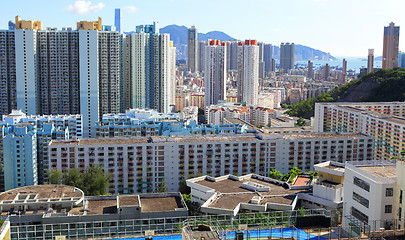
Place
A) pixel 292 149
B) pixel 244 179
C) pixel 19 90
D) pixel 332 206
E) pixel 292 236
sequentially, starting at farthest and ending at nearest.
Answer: pixel 19 90, pixel 292 149, pixel 244 179, pixel 332 206, pixel 292 236

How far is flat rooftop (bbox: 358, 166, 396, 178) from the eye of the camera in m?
7.18

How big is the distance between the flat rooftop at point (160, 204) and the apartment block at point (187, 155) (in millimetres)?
4864

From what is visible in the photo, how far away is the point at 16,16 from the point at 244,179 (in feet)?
53.6

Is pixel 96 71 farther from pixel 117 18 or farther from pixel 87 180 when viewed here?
pixel 117 18

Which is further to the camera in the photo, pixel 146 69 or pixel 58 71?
pixel 146 69

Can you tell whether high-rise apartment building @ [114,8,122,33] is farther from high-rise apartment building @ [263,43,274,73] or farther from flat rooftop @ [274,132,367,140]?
flat rooftop @ [274,132,367,140]

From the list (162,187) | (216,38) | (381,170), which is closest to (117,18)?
(162,187)

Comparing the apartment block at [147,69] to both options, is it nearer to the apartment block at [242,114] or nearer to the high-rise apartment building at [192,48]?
the apartment block at [242,114]

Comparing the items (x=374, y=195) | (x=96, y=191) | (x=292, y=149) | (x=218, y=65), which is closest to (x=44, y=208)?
(x=96, y=191)

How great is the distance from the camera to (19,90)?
23109 mm

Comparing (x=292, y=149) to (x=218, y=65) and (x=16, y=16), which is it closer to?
(x=16, y=16)

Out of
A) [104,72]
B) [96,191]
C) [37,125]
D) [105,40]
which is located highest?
[105,40]

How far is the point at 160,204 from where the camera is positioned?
9961 millimetres

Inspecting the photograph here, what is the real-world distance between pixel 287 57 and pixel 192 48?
2223 cm
